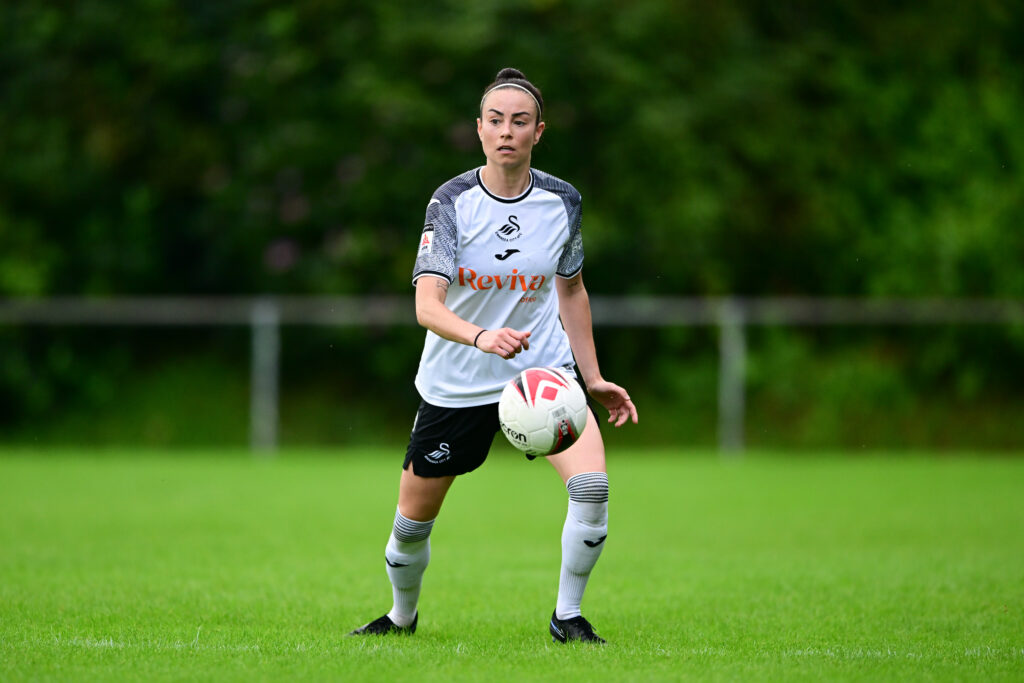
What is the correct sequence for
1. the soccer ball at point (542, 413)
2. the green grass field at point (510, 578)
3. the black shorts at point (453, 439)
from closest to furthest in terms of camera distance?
1. the soccer ball at point (542, 413)
2. the green grass field at point (510, 578)
3. the black shorts at point (453, 439)

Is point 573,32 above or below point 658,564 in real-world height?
above

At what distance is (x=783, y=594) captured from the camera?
7227 millimetres

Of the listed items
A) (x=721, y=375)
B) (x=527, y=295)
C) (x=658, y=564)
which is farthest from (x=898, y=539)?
(x=721, y=375)

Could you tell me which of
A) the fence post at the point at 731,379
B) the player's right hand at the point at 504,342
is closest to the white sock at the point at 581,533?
the player's right hand at the point at 504,342

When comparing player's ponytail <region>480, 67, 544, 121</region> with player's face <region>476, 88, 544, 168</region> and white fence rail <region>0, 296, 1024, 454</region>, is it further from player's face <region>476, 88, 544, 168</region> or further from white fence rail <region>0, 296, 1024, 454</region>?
white fence rail <region>0, 296, 1024, 454</region>

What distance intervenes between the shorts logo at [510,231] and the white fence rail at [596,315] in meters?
13.0

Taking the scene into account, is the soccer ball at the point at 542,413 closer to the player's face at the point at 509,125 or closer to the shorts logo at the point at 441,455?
the shorts logo at the point at 441,455

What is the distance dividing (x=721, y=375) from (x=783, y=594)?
11892 millimetres

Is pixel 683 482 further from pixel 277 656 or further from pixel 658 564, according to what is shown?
pixel 277 656

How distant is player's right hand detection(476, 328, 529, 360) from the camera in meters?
4.79

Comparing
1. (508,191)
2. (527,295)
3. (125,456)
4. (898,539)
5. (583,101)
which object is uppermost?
(583,101)

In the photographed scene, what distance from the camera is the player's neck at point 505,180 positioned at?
5.53 metres

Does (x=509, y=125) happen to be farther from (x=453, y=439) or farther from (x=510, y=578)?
(x=510, y=578)

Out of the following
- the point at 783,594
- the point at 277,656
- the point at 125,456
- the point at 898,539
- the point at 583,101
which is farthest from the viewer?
the point at 583,101
